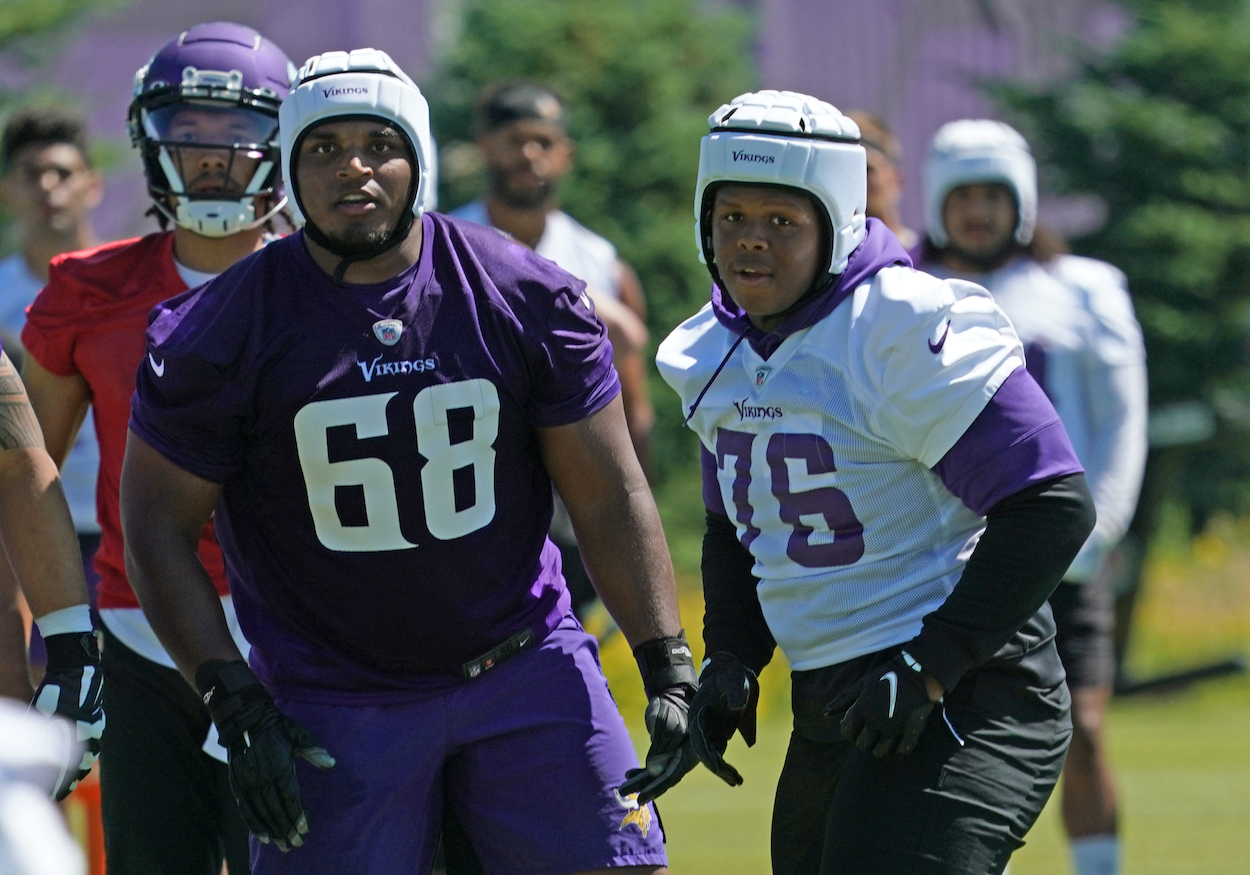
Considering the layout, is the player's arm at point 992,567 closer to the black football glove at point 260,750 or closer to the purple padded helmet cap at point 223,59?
the black football glove at point 260,750

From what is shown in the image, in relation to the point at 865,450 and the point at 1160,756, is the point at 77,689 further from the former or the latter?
the point at 1160,756

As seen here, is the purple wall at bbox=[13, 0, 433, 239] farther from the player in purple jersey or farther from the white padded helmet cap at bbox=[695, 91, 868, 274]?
the white padded helmet cap at bbox=[695, 91, 868, 274]

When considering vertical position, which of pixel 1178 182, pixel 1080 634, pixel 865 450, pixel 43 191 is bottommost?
pixel 1080 634

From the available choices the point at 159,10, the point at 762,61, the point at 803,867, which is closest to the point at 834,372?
the point at 803,867

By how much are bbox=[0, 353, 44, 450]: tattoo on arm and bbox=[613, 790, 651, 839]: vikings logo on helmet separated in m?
1.37

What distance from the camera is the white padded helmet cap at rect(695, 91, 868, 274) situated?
358 centimetres

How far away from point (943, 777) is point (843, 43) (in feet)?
49.7


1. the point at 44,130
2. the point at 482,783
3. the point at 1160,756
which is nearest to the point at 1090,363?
the point at 482,783

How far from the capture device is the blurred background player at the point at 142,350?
4.34 meters

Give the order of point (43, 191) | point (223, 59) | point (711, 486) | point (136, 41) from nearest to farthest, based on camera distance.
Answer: point (711, 486), point (223, 59), point (43, 191), point (136, 41)

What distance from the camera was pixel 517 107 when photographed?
6926 mm

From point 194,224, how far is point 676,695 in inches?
63.9

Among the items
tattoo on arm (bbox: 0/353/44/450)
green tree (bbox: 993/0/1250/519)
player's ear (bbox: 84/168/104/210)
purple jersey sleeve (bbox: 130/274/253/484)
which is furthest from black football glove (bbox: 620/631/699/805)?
green tree (bbox: 993/0/1250/519)

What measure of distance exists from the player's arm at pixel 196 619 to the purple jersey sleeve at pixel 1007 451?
49.8 inches
